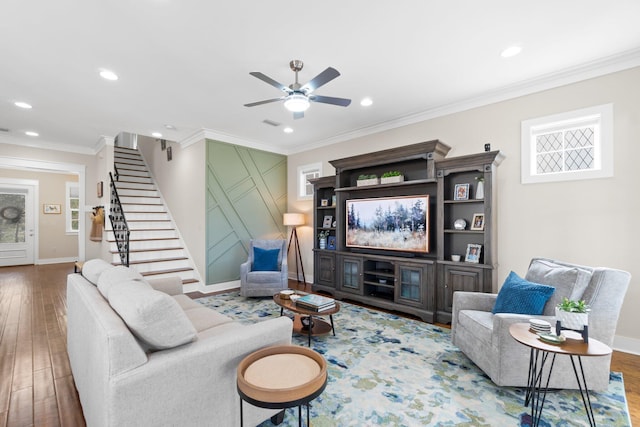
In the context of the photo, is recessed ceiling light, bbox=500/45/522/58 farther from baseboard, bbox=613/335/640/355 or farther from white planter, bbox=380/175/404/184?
baseboard, bbox=613/335/640/355

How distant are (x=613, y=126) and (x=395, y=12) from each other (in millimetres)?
2566

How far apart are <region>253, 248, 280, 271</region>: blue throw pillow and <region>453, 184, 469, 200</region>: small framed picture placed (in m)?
3.01

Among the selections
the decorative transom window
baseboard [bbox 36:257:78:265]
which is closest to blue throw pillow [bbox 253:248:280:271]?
the decorative transom window

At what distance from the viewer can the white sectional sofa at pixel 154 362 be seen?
1.25m

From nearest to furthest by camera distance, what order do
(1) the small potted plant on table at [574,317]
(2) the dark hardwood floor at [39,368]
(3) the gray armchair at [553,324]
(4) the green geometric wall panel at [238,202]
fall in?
(1) the small potted plant on table at [574,317] → (2) the dark hardwood floor at [39,368] → (3) the gray armchair at [553,324] → (4) the green geometric wall panel at [238,202]

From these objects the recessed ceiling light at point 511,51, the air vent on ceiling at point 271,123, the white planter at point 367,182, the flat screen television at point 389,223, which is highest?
the recessed ceiling light at point 511,51

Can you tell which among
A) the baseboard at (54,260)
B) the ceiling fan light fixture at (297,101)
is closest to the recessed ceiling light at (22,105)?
the ceiling fan light fixture at (297,101)

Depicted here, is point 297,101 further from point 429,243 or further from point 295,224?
point 295,224

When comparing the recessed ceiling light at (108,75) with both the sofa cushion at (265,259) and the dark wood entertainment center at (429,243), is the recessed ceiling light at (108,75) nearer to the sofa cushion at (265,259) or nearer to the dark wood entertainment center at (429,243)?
the sofa cushion at (265,259)

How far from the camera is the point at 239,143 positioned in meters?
5.64

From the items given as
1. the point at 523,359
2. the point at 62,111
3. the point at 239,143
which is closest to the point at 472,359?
the point at 523,359

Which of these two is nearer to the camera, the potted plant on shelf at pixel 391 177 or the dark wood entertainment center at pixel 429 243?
the dark wood entertainment center at pixel 429 243

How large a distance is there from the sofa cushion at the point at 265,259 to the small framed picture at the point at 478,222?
310 centimetres

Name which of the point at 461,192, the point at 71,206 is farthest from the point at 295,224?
the point at 71,206
